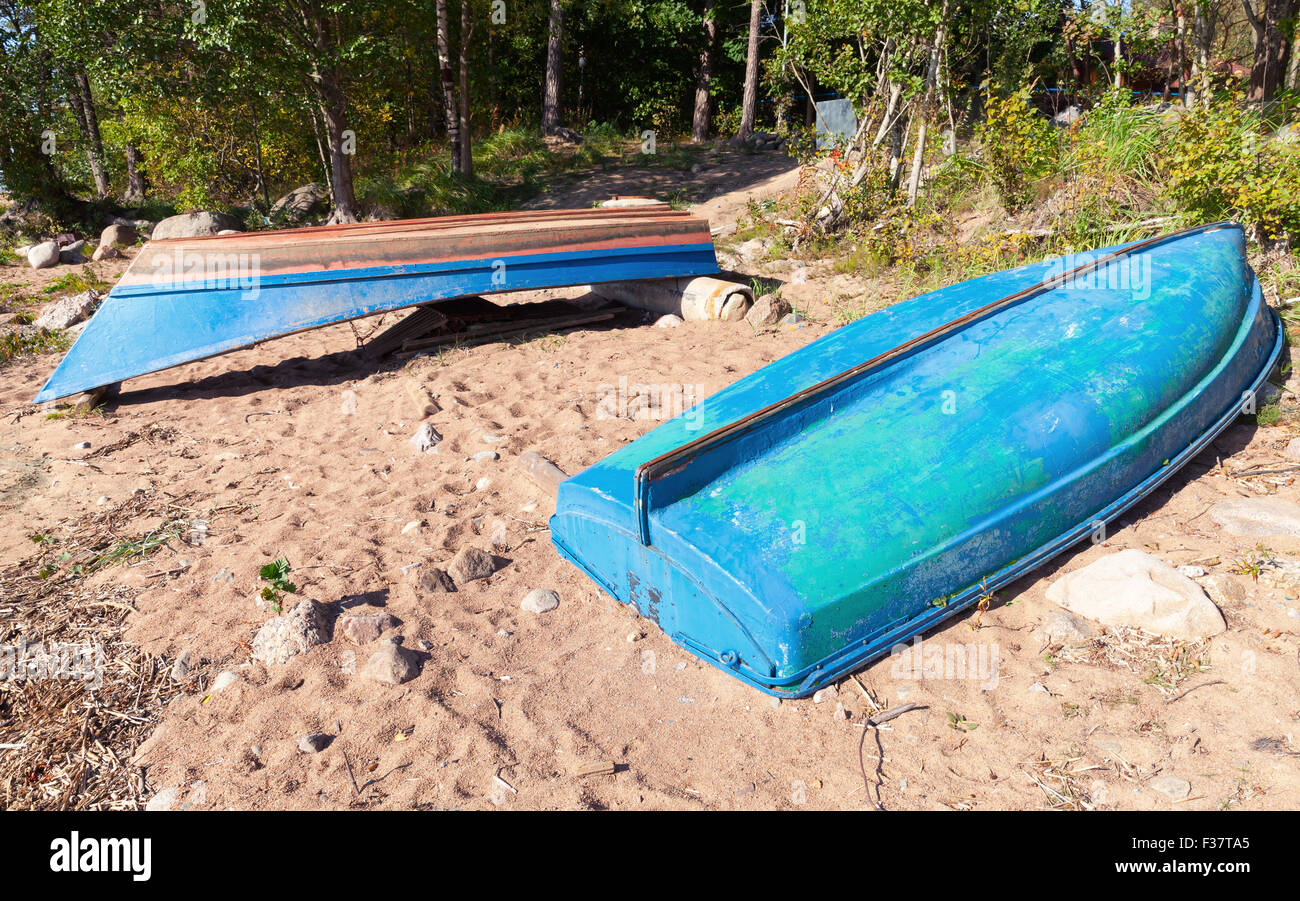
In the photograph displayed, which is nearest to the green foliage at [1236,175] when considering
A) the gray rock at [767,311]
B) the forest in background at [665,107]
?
the forest in background at [665,107]

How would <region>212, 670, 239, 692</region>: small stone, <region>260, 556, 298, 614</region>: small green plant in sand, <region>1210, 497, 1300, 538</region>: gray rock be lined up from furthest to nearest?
1. <region>1210, 497, 1300, 538</region>: gray rock
2. <region>260, 556, 298, 614</region>: small green plant in sand
3. <region>212, 670, 239, 692</region>: small stone

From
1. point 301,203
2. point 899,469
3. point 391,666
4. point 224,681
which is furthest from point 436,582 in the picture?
point 301,203

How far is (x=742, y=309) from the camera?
21.3 feet

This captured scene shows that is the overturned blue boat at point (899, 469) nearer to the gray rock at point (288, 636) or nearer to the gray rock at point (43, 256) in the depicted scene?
the gray rock at point (288, 636)

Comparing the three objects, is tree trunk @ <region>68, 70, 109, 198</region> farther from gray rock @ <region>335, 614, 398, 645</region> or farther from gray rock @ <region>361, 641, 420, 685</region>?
gray rock @ <region>361, 641, 420, 685</region>

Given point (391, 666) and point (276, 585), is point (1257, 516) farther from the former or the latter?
point (276, 585)

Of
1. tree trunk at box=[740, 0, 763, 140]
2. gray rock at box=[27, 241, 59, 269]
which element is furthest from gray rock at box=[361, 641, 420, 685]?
tree trunk at box=[740, 0, 763, 140]

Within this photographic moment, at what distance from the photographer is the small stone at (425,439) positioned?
4707mm

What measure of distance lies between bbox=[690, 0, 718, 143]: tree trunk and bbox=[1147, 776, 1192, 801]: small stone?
16.0 m

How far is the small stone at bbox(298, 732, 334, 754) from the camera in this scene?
2.62 metres

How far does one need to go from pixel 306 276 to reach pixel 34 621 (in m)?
3.22

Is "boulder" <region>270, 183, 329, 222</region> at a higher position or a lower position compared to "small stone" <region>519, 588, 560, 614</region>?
lower

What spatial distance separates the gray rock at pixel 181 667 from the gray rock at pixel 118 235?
1005 centimetres
